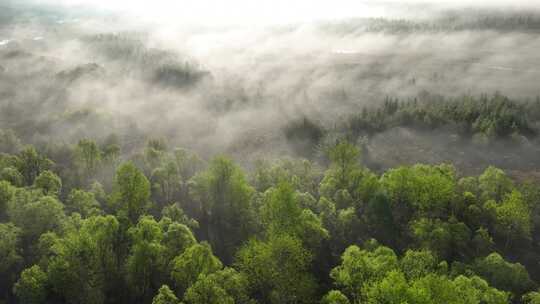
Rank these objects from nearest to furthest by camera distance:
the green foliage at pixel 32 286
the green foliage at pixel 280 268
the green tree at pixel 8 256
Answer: the green foliage at pixel 280 268
the green foliage at pixel 32 286
the green tree at pixel 8 256

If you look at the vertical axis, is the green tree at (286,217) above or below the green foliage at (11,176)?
above

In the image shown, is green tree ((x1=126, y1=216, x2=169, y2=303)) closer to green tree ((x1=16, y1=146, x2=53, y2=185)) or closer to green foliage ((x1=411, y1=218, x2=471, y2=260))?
green foliage ((x1=411, y1=218, x2=471, y2=260))

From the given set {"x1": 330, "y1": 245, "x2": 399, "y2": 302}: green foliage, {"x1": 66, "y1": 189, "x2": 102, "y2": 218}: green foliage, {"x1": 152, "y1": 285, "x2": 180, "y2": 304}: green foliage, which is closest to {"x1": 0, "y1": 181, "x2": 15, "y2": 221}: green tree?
{"x1": 66, "y1": 189, "x2": 102, "y2": 218}: green foliage

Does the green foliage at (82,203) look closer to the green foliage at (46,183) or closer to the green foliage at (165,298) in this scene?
the green foliage at (46,183)

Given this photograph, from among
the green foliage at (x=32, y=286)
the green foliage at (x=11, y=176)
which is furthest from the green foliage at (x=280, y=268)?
the green foliage at (x=11, y=176)

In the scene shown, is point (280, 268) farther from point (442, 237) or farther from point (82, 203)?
point (82, 203)

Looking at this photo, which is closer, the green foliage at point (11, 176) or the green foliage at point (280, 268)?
the green foliage at point (280, 268)

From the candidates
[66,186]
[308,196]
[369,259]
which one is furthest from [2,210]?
[369,259]

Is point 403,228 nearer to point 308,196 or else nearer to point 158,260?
point 308,196

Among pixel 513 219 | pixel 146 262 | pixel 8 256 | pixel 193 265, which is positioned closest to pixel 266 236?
pixel 193 265
